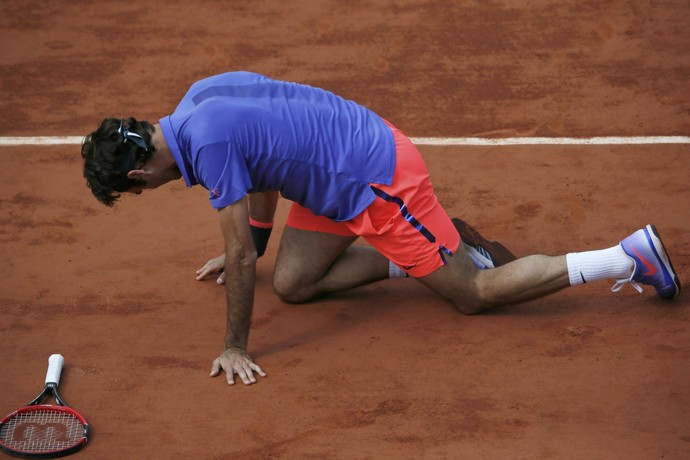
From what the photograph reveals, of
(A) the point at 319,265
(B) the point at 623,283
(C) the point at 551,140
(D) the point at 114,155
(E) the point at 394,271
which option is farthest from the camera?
(C) the point at 551,140

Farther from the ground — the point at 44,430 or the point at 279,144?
the point at 279,144

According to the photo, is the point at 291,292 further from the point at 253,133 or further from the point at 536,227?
the point at 536,227

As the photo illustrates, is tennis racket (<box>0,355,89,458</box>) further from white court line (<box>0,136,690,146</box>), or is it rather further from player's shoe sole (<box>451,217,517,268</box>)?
white court line (<box>0,136,690,146</box>)

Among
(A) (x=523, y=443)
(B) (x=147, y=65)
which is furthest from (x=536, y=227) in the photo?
(B) (x=147, y=65)

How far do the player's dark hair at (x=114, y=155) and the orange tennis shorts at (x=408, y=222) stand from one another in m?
1.23

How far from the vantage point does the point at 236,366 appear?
5816 mm

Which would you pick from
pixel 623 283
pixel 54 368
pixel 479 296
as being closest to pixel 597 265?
pixel 623 283

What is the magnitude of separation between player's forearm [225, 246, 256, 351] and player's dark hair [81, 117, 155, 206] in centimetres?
66

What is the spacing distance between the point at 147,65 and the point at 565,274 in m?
4.79

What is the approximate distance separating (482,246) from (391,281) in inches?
27.2

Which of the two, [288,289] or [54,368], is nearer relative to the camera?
[54,368]

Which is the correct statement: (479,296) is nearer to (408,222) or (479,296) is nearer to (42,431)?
(408,222)

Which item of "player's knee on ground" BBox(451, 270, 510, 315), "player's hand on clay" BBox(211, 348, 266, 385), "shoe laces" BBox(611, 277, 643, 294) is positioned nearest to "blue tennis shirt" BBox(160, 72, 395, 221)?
"player's knee on ground" BBox(451, 270, 510, 315)

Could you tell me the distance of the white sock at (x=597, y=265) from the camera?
5.86 metres
